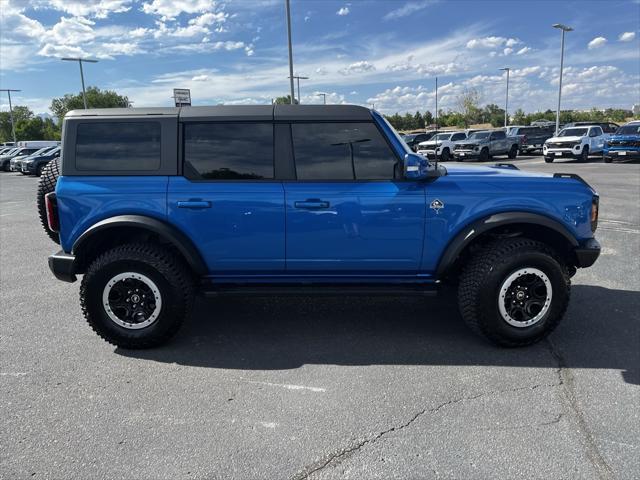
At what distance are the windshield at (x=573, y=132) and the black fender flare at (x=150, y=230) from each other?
25.6 meters

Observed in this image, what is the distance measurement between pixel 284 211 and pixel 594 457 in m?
2.54

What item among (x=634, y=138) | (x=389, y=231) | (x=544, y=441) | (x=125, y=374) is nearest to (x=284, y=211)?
(x=389, y=231)

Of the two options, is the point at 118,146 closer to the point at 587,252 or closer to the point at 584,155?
the point at 587,252

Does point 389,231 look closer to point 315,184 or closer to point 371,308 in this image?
point 315,184

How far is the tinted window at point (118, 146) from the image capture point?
12.8 feet

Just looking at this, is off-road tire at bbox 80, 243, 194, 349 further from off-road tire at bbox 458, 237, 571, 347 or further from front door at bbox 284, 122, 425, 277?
off-road tire at bbox 458, 237, 571, 347

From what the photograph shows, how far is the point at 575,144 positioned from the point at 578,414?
79.9ft

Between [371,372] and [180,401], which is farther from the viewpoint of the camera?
[371,372]

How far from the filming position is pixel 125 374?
353 centimetres

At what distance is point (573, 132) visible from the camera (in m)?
25.0

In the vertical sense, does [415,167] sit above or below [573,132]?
below

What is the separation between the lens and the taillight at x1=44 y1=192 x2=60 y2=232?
3.88 m

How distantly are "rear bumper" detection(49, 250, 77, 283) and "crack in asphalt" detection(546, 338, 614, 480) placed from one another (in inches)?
149

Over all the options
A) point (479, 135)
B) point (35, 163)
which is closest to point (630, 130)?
point (479, 135)
